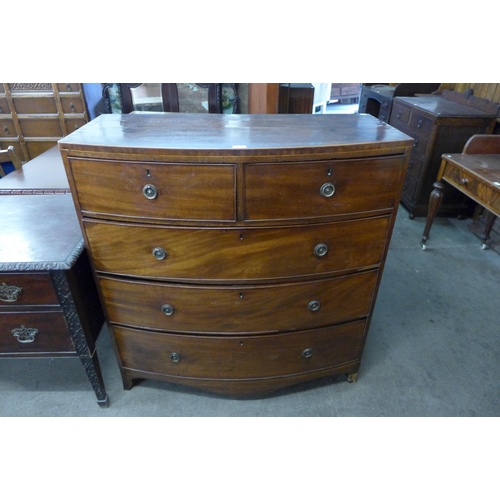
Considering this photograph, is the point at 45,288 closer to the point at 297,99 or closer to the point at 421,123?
the point at 297,99

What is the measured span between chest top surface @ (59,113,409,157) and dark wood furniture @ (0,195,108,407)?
0.38 metres

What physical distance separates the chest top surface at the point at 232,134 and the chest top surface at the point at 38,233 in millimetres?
365

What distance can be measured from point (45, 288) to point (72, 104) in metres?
3.16

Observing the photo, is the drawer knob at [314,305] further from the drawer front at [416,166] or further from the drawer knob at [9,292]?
the drawer front at [416,166]

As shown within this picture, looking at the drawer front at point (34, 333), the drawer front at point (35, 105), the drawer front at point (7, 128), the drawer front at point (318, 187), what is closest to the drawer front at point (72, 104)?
the drawer front at point (35, 105)

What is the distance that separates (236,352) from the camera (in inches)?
55.3

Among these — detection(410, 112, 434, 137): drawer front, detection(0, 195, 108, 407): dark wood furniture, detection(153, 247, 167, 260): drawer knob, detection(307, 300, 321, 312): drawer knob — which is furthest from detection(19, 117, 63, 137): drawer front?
detection(307, 300, 321, 312): drawer knob

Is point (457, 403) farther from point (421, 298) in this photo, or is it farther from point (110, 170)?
point (110, 170)

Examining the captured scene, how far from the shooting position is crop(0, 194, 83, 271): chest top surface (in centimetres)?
115

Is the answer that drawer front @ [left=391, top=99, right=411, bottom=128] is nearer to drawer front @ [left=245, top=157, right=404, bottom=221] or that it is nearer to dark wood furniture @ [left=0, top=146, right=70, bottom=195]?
drawer front @ [left=245, top=157, right=404, bottom=221]

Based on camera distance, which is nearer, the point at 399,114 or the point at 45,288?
the point at 45,288

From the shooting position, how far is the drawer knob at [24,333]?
4.20ft

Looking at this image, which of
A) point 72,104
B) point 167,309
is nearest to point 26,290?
point 167,309

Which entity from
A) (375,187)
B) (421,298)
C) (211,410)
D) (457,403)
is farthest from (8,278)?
(421,298)
